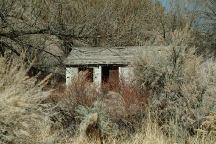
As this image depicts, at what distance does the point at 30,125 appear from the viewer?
8.54 metres

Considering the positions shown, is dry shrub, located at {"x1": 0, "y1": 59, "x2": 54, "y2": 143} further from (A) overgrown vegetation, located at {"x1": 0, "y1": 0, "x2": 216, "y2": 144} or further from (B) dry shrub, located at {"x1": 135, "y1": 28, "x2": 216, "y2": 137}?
(B) dry shrub, located at {"x1": 135, "y1": 28, "x2": 216, "y2": 137}

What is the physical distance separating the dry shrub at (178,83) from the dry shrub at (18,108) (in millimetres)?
3670

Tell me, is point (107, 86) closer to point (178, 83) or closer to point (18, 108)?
point (178, 83)

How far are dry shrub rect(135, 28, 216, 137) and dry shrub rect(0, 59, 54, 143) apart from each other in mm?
3670

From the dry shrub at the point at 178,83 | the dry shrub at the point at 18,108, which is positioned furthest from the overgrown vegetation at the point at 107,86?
the dry shrub at the point at 18,108

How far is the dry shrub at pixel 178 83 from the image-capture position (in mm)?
11922

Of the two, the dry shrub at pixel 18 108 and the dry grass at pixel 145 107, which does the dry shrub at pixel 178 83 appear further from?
the dry shrub at pixel 18 108

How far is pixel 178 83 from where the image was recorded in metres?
13.0

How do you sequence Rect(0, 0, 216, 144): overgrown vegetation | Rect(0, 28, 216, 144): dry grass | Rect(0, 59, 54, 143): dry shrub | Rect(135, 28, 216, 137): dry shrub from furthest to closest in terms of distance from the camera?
Rect(135, 28, 216, 137): dry shrub < Rect(0, 0, 216, 144): overgrown vegetation < Rect(0, 28, 216, 144): dry grass < Rect(0, 59, 54, 143): dry shrub

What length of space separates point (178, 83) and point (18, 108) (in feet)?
19.0

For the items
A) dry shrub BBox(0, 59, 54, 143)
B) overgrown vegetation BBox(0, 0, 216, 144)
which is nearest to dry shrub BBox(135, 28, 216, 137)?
overgrown vegetation BBox(0, 0, 216, 144)

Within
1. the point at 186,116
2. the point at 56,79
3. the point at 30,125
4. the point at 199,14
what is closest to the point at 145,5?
the point at 199,14

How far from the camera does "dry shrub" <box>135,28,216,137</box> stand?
11.9 meters

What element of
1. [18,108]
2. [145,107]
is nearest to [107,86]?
[145,107]
